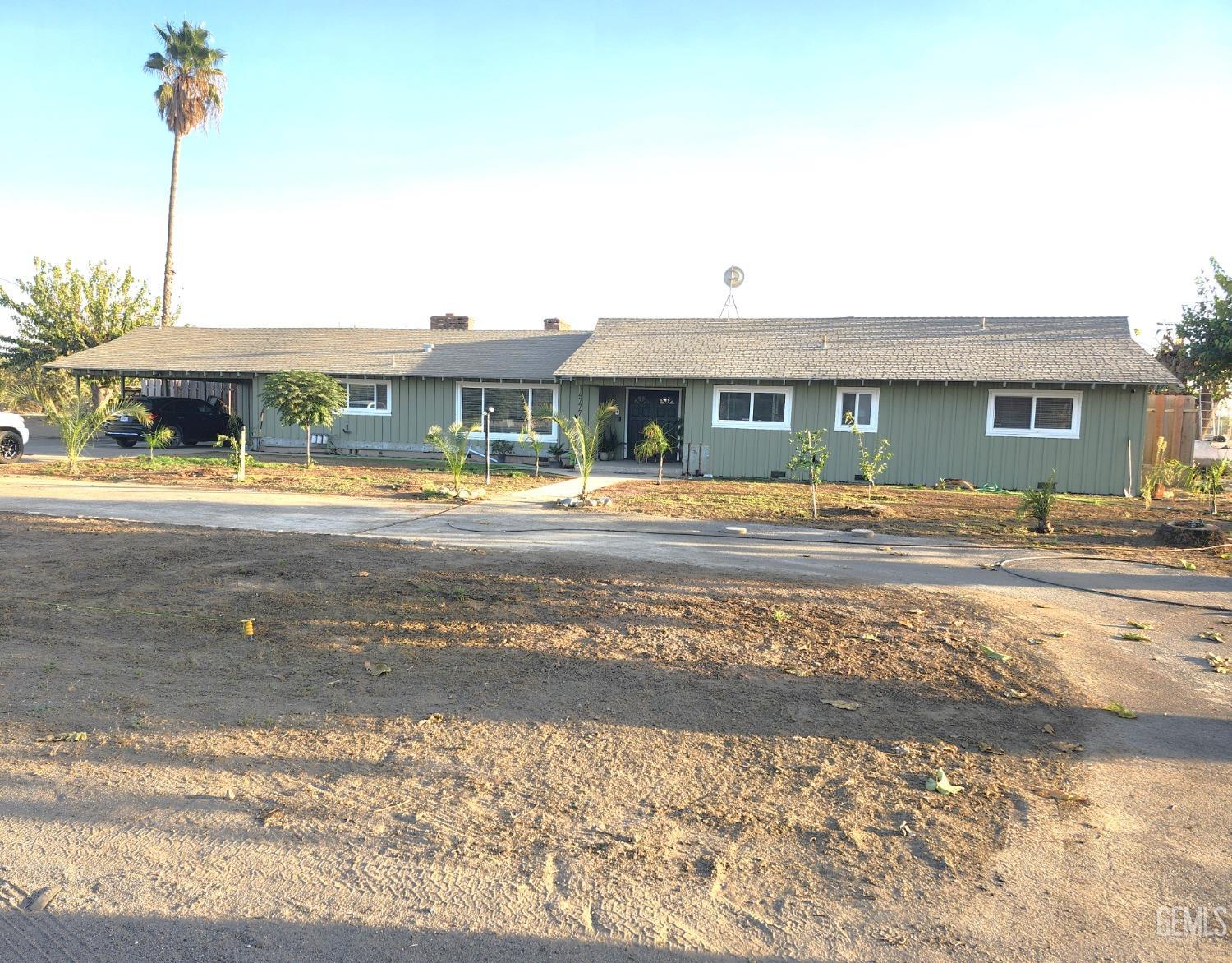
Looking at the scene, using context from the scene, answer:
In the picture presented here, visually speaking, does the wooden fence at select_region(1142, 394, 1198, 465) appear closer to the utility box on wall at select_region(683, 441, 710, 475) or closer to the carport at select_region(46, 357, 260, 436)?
the utility box on wall at select_region(683, 441, 710, 475)

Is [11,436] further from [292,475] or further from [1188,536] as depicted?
[1188,536]

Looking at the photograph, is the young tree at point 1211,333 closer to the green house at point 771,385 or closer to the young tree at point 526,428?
the green house at point 771,385

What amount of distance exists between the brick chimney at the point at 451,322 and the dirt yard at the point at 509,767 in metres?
24.1

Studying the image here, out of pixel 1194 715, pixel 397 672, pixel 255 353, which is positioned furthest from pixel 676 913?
pixel 255 353

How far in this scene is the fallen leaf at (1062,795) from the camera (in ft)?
13.1

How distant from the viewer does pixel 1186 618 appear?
25.1 ft

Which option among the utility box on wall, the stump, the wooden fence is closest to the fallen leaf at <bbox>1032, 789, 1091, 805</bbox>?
the stump

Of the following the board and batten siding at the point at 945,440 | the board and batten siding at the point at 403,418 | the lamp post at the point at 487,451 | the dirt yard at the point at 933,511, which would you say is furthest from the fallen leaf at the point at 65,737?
the board and batten siding at the point at 403,418

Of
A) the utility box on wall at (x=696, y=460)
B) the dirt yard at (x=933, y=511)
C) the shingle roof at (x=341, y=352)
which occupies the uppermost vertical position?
the shingle roof at (x=341, y=352)

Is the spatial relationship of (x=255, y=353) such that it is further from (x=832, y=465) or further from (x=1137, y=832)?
(x=1137, y=832)

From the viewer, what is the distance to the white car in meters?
20.0

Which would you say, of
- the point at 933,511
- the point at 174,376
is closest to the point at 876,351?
the point at 933,511

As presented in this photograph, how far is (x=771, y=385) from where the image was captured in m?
21.2

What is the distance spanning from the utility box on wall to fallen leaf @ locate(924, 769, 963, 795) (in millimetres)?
17231
